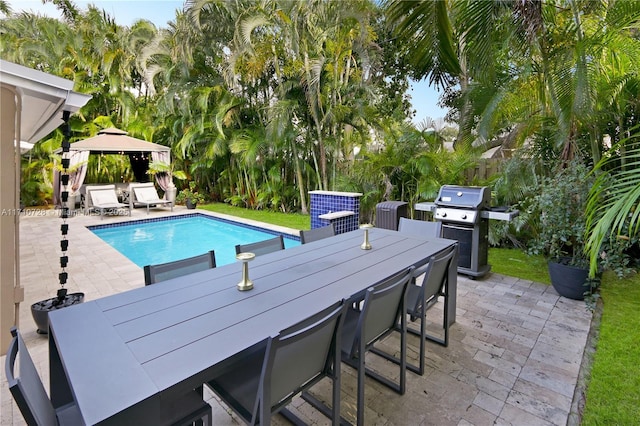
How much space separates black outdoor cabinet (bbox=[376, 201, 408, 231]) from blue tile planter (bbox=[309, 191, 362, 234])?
34.1 inches

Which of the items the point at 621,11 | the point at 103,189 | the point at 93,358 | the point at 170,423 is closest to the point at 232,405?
the point at 170,423

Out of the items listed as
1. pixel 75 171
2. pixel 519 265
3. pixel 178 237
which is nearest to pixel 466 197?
pixel 519 265

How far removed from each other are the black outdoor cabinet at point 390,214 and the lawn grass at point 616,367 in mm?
2856

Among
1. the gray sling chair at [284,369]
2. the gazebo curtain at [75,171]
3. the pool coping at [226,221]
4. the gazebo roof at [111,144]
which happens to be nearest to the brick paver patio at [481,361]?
the gray sling chair at [284,369]

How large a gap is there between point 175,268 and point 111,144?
9.80 m

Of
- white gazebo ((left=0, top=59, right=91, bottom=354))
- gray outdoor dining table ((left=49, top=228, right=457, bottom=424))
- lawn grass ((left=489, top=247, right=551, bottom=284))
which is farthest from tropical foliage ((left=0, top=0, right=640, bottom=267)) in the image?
white gazebo ((left=0, top=59, right=91, bottom=354))

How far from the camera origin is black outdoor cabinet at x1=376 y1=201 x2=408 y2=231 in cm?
575

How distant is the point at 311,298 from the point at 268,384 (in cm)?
61

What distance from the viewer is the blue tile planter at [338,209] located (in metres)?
6.54

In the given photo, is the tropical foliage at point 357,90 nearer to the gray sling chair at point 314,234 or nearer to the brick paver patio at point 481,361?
the brick paver patio at point 481,361

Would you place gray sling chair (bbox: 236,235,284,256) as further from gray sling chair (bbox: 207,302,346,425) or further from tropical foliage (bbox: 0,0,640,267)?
tropical foliage (bbox: 0,0,640,267)

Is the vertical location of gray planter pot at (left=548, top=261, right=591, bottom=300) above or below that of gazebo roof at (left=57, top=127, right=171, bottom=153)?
below

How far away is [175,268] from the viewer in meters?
2.50

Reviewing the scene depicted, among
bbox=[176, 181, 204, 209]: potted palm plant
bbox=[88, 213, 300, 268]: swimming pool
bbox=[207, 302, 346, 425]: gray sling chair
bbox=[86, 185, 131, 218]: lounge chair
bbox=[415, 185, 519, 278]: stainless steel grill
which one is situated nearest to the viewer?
bbox=[207, 302, 346, 425]: gray sling chair
